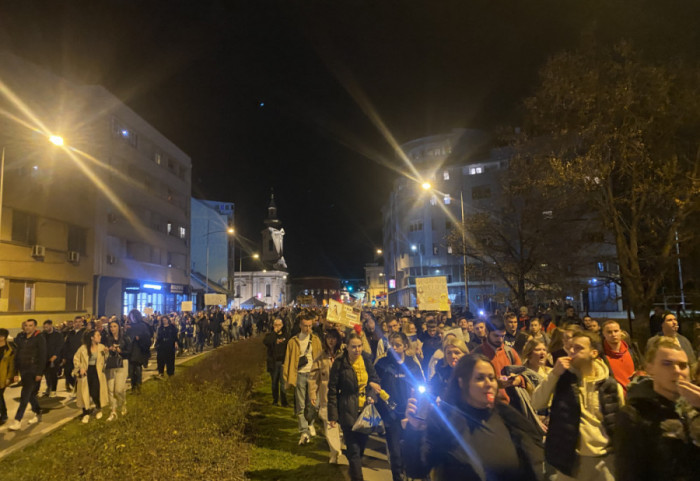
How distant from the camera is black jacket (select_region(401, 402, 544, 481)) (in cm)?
293

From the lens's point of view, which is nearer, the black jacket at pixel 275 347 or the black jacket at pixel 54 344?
the black jacket at pixel 275 347

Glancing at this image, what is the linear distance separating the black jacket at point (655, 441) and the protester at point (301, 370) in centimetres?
621

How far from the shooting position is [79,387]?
10.2 metres

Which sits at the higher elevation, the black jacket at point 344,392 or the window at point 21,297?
the window at point 21,297

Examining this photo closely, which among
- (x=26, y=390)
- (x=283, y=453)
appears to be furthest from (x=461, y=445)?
(x=26, y=390)

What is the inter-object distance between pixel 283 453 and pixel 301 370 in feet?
4.53

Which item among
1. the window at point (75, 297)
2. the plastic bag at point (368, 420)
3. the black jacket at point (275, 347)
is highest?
the window at point (75, 297)

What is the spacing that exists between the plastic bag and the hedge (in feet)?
4.92

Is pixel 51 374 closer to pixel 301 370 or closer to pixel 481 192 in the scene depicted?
pixel 301 370

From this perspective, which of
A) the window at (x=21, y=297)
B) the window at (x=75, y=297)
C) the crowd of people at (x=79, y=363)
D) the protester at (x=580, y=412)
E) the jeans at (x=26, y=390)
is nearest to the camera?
the protester at (x=580, y=412)

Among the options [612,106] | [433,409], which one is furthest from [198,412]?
[612,106]

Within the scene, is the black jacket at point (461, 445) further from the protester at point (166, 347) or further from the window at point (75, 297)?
the window at point (75, 297)

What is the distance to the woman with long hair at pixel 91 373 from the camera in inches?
398

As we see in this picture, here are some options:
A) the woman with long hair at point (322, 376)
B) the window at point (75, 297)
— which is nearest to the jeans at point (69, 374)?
the woman with long hair at point (322, 376)
